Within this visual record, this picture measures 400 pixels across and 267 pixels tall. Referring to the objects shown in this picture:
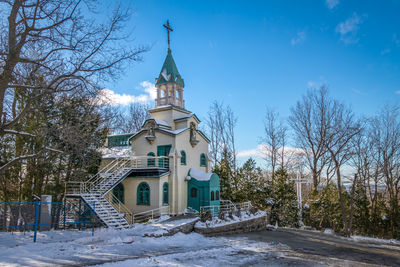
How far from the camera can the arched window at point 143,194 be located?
19.2 metres

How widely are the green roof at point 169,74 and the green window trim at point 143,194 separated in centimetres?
839

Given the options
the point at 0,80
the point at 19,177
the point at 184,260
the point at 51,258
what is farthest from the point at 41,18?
the point at 19,177

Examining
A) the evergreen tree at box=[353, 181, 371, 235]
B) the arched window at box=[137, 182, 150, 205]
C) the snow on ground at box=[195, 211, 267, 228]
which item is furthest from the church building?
the evergreen tree at box=[353, 181, 371, 235]

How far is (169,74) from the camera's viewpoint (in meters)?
22.6

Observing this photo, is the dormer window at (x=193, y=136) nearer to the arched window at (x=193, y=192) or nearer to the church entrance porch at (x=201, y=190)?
the church entrance porch at (x=201, y=190)

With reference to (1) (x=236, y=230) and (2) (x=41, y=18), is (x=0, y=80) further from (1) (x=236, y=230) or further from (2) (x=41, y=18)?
(1) (x=236, y=230)

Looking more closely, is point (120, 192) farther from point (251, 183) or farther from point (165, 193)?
point (251, 183)

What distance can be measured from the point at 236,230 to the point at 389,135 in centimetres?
1959

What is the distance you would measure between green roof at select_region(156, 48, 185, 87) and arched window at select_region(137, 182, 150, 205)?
27.5ft

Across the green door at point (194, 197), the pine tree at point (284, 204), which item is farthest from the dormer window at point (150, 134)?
the pine tree at point (284, 204)

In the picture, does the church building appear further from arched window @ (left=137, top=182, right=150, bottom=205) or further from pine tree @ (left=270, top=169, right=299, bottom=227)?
pine tree @ (left=270, top=169, right=299, bottom=227)

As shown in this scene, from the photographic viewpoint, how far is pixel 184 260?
990cm

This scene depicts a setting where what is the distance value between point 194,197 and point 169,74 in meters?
9.84

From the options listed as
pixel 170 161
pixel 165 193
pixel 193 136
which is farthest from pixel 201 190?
pixel 193 136
